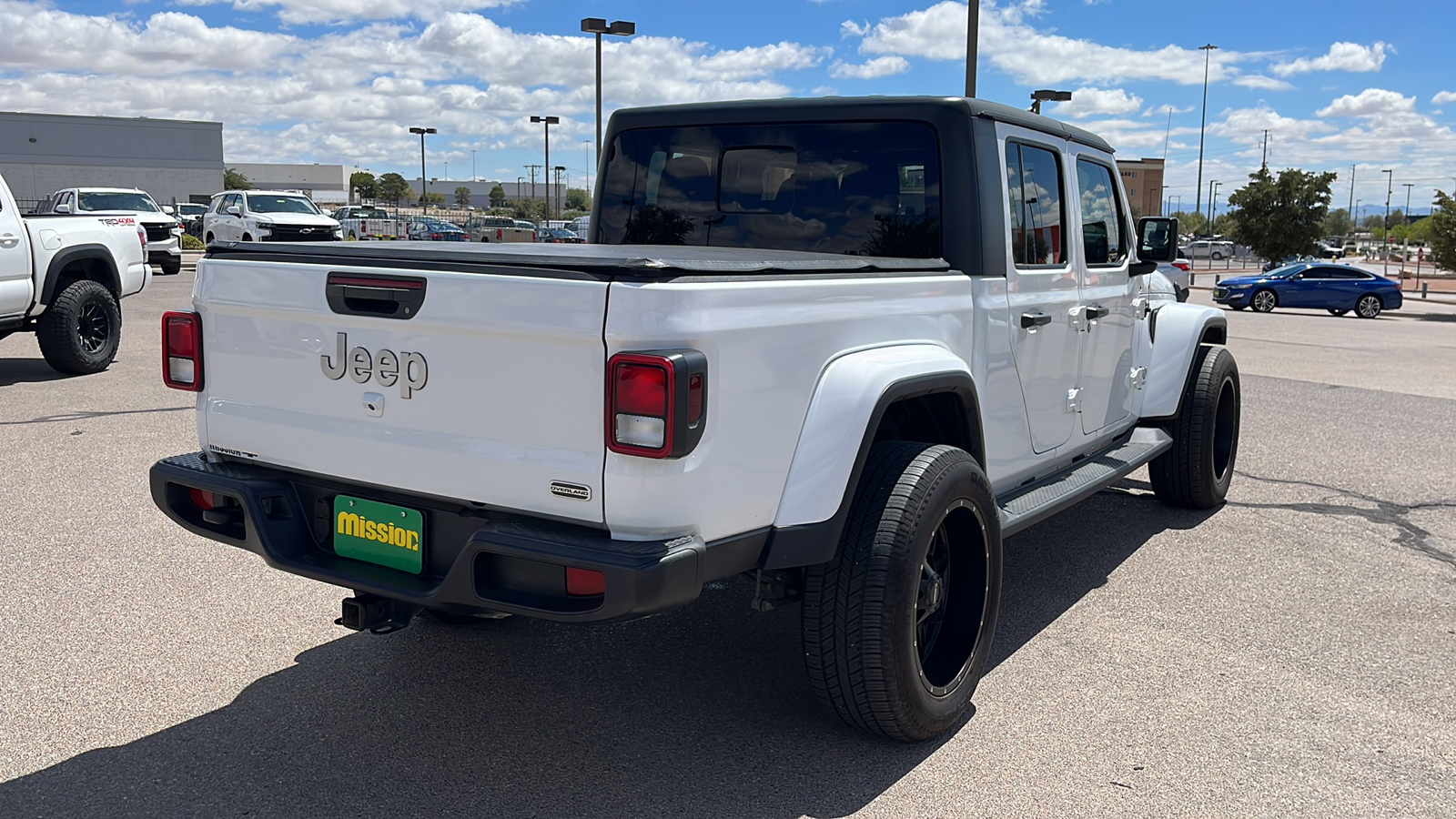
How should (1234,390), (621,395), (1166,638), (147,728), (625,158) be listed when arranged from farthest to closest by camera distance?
(1234,390) → (625,158) → (1166,638) → (147,728) → (621,395)

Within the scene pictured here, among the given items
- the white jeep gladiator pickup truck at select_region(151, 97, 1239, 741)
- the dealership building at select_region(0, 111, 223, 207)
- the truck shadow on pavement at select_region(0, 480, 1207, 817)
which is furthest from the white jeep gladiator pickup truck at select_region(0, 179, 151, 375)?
the dealership building at select_region(0, 111, 223, 207)

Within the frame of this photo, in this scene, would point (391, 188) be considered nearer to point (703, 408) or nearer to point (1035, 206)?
point (1035, 206)

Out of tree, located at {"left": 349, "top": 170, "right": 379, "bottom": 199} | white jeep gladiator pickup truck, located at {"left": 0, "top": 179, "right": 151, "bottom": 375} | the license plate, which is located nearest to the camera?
the license plate

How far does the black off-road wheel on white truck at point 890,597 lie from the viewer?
3.35 meters

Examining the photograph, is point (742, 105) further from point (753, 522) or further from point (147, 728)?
point (147, 728)

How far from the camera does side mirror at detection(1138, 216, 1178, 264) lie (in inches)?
237

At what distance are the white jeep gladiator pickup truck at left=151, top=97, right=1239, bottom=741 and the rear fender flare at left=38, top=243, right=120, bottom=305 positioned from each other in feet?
25.4

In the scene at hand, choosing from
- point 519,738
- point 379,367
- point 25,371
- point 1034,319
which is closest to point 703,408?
point 379,367

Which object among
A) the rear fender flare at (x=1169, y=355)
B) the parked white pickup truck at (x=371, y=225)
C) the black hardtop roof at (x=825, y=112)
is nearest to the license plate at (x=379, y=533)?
the black hardtop roof at (x=825, y=112)

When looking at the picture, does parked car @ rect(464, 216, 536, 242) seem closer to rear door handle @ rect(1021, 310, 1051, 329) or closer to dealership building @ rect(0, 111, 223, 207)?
dealership building @ rect(0, 111, 223, 207)

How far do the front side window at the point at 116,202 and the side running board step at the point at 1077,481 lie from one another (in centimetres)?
2377

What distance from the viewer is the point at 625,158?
5246 millimetres

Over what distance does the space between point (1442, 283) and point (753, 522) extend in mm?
58395

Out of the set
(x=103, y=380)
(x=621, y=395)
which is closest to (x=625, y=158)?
(x=621, y=395)
